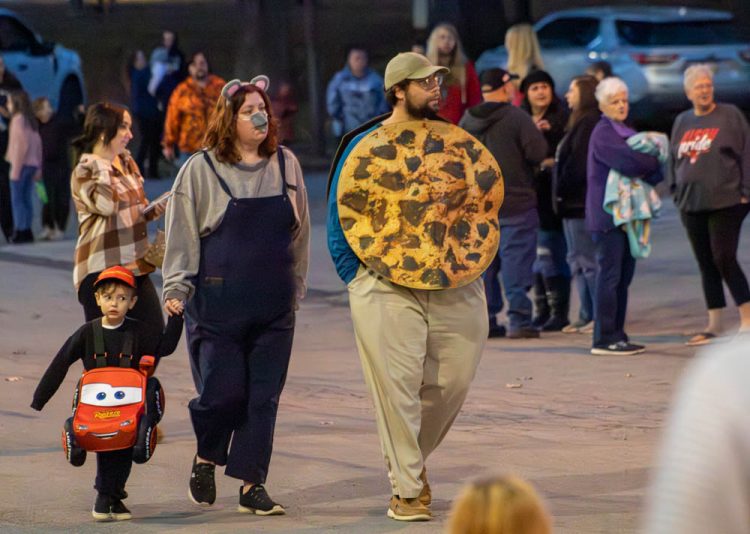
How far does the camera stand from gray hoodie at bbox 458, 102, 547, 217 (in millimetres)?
11023

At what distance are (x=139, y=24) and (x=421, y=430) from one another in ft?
105

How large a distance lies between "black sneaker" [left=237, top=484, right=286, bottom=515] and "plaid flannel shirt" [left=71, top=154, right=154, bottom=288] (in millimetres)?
1483

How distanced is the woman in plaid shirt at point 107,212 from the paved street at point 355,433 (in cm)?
81

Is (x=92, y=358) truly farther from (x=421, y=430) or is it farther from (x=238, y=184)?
(x=421, y=430)

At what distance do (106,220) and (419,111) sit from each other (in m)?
1.82

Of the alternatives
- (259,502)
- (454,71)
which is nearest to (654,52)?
(454,71)

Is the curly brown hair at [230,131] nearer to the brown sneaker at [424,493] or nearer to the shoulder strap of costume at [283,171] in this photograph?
the shoulder strap of costume at [283,171]

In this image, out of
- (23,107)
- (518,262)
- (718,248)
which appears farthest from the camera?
(23,107)

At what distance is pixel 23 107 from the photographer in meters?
16.8

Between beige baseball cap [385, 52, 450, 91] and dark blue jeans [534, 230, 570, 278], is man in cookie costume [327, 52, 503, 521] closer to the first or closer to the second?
beige baseball cap [385, 52, 450, 91]

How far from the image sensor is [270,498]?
269 inches

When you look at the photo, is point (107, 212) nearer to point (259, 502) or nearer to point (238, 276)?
point (238, 276)

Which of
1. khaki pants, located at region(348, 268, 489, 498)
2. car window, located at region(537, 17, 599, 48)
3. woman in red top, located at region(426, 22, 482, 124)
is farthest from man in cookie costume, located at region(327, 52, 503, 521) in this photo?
car window, located at region(537, 17, 599, 48)

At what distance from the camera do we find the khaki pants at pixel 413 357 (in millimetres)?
6430
